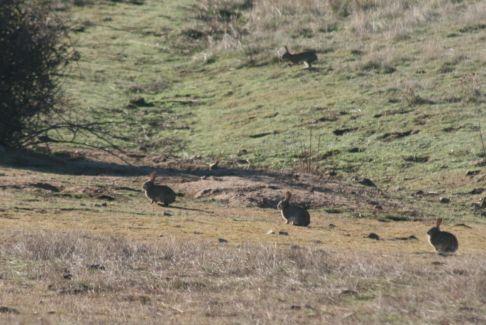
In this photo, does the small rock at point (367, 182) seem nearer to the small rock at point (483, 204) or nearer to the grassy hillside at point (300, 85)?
the grassy hillside at point (300, 85)

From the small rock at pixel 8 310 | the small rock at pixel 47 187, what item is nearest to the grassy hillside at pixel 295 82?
the small rock at pixel 47 187

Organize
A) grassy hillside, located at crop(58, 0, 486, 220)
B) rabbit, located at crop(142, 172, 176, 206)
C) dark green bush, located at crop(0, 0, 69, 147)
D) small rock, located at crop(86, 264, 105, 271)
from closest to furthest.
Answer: small rock, located at crop(86, 264, 105, 271) → rabbit, located at crop(142, 172, 176, 206) → dark green bush, located at crop(0, 0, 69, 147) → grassy hillside, located at crop(58, 0, 486, 220)

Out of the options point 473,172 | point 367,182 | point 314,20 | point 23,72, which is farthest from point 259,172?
point 314,20

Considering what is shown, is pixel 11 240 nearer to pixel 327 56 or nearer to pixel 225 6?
pixel 327 56

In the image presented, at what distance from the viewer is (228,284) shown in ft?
39.3

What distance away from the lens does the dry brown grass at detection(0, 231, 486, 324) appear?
413 inches

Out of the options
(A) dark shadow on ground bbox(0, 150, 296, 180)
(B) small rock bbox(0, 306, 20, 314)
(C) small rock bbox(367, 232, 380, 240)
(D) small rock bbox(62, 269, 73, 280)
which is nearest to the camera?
(B) small rock bbox(0, 306, 20, 314)

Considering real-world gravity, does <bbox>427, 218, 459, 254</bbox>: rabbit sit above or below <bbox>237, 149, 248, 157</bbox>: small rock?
below

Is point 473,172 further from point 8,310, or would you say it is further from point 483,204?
point 8,310

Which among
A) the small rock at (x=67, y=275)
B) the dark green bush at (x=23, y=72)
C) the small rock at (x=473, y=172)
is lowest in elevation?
the small rock at (x=67, y=275)

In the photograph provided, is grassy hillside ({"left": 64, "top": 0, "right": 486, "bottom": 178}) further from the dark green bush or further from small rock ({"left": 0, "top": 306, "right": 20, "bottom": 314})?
small rock ({"left": 0, "top": 306, "right": 20, "bottom": 314})

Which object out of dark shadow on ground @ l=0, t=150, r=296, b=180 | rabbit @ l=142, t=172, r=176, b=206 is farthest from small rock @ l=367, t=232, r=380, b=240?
dark shadow on ground @ l=0, t=150, r=296, b=180

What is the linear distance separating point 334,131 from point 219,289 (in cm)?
1702

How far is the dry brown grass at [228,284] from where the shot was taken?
413 inches
